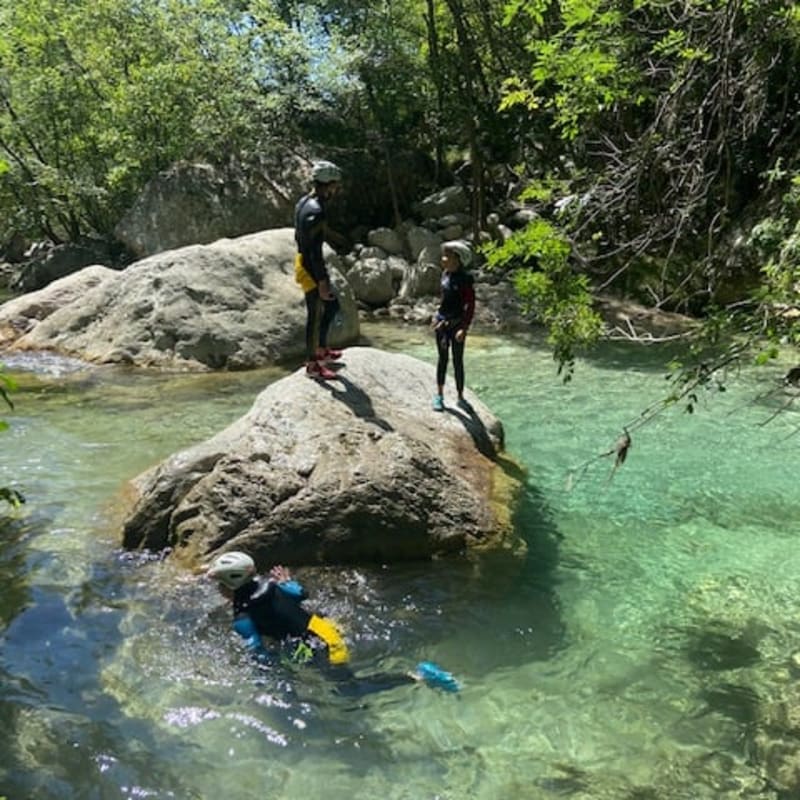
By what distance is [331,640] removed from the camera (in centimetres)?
539

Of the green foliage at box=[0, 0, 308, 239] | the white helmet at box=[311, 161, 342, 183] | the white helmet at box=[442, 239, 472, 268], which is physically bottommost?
the white helmet at box=[442, 239, 472, 268]

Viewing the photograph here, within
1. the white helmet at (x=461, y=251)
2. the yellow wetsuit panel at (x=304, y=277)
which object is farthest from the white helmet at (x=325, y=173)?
the white helmet at (x=461, y=251)

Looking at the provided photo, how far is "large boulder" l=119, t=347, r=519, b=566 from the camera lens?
6.81 metres

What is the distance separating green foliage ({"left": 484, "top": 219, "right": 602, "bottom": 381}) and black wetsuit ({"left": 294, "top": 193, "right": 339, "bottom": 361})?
370cm

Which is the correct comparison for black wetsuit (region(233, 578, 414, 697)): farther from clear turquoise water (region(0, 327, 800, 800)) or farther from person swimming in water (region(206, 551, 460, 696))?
clear turquoise water (region(0, 327, 800, 800))

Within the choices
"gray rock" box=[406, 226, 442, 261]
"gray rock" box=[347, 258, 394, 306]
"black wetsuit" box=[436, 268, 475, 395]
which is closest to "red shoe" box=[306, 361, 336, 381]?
"black wetsuit" box=[436, 268, 475, 395]

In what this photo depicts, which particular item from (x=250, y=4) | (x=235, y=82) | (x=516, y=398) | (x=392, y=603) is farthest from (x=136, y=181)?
(x=392, y=603)

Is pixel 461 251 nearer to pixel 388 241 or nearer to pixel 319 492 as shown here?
pixel 319 492

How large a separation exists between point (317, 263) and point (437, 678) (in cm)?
452

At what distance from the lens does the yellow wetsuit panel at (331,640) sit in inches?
212

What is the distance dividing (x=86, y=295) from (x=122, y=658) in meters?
11.4

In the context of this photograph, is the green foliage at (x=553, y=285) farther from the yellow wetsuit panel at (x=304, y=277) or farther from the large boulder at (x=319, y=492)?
the yellow wetsuit panel at (x=304, y=277)

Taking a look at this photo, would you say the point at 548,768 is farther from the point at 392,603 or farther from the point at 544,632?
the point at 392,603

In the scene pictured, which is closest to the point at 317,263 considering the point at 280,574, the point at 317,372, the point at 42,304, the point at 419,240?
the point at 317,372
